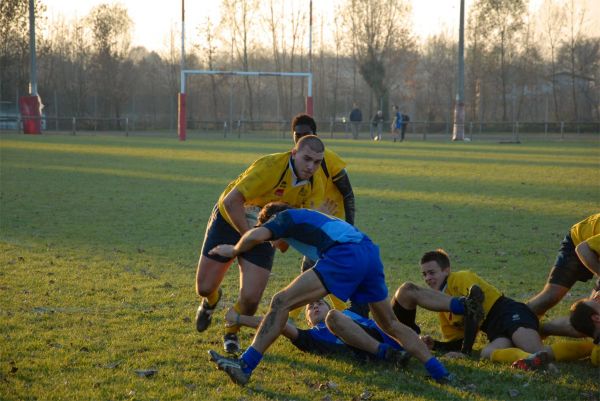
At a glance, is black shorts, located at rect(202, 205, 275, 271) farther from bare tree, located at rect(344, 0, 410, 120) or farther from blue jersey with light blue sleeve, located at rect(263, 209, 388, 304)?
bare tree, located at rect(344, 0, 410, 120)

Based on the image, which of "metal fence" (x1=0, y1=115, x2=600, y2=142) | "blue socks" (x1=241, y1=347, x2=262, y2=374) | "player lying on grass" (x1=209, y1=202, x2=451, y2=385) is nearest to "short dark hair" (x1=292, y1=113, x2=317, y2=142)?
"player lying on grass" (x1=209, y1=202, x2=451, y2=385)

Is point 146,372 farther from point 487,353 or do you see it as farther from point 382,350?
point 487,353

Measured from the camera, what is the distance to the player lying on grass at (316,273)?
5199 millimetres

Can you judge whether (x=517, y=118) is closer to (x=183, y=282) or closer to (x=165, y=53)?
(x=165, y=53)

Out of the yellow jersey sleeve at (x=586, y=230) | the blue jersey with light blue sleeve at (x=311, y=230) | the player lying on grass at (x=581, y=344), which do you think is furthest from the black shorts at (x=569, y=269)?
the blue jersey with light blue sleeve at (x=311, y=230)

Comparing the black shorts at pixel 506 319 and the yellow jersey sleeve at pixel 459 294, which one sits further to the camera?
the yellow jersey sleeve at pixel 459 294

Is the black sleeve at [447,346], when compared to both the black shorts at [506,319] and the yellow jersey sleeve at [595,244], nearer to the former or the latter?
the black shorts at [506,319]

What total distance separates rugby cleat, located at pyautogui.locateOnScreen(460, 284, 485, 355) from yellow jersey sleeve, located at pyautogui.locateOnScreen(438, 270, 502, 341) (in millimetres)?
231

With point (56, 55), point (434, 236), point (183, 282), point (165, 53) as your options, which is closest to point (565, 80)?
point (165, 53)

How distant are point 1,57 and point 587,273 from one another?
2182 inches

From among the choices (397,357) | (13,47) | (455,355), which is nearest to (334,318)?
(397,357)

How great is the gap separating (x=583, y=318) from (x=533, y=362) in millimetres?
547

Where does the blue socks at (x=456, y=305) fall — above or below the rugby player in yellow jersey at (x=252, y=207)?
below

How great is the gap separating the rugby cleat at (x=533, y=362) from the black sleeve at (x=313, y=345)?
1372mm
